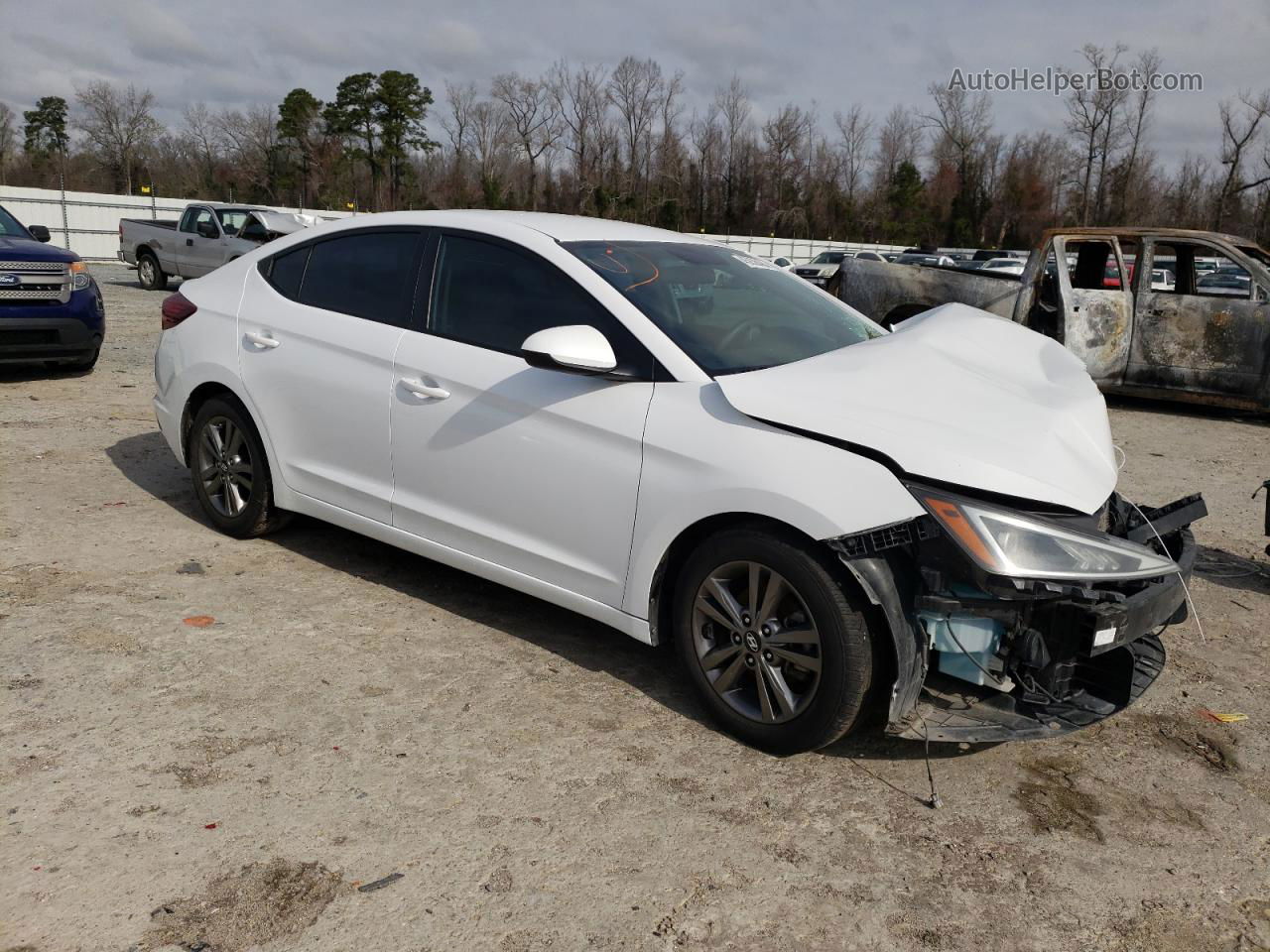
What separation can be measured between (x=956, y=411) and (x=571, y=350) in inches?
49.8

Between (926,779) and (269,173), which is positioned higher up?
(269,173)

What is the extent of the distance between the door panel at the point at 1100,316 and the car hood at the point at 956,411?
280 inches

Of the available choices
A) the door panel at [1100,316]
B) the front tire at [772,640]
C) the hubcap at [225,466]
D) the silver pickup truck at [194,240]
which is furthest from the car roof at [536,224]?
the silver pickup truck at [194,240]

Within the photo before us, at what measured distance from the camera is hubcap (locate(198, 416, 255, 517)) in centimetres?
507

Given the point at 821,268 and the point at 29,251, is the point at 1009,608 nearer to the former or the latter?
the point at 29,251

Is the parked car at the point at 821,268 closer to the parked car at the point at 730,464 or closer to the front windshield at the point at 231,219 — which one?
the front windshield at the point at 231,219

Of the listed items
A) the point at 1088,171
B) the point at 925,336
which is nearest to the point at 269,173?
the point at 1088,171

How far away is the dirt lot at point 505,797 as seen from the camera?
2.58 metres

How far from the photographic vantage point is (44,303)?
9.06 metres

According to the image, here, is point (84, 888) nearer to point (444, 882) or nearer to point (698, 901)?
point (444, 882)

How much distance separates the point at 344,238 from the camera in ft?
15.6

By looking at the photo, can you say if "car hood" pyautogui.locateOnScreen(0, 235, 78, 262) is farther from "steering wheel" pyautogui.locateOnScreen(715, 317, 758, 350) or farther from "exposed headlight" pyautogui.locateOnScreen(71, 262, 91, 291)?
"steering wheel" pyautogui.locateOnScreen(715, 317, 758, 350)

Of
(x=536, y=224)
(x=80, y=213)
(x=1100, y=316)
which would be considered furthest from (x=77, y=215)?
(x=536, y=224)

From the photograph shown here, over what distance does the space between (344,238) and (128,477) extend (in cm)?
263
